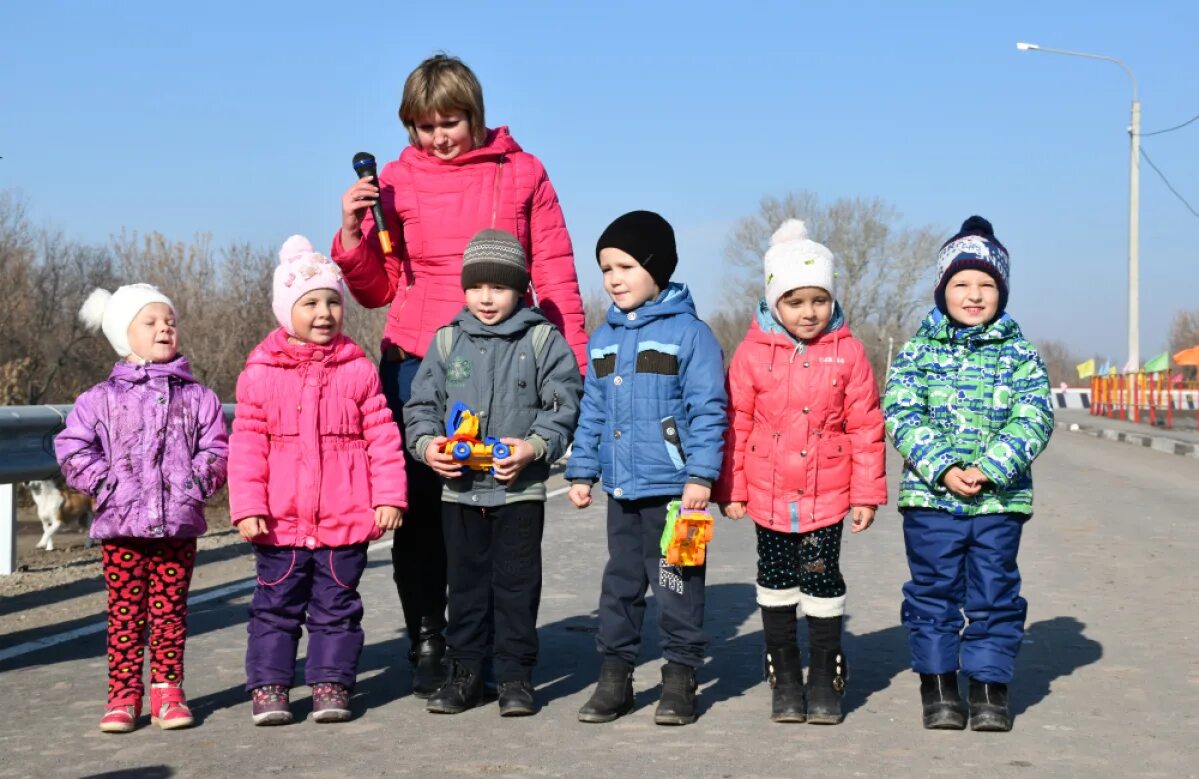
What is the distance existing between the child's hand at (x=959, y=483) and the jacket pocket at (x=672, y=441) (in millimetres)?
894

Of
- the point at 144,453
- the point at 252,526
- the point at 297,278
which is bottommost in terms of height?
the point at 252,526

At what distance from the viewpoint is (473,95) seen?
5539 millimetres

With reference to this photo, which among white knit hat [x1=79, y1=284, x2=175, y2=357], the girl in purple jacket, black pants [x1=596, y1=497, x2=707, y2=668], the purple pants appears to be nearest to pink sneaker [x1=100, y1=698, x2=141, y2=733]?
the girl in purple jacket

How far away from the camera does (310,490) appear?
5090 millimetres

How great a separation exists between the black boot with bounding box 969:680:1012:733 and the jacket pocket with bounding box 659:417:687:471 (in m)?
1.24

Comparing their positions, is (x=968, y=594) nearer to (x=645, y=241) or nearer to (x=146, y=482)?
(x=645, y=241)

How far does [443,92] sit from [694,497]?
175cm

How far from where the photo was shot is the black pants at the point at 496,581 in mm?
5262

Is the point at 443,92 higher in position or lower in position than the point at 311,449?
higher

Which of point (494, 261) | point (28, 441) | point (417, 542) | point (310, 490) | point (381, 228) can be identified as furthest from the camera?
point (28, 441)

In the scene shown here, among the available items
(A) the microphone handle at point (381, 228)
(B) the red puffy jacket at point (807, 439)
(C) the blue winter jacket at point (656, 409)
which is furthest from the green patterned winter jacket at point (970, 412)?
(A) the microphone handle at point (381, 228)

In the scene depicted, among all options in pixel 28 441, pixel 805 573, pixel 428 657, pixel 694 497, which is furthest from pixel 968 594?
pixel 28 441

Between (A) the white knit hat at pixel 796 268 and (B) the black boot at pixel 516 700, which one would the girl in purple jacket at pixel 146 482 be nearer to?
(B) the black boot at pixel 516 700

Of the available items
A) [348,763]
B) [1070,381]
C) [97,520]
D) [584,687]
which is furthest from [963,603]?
[1070,381]
